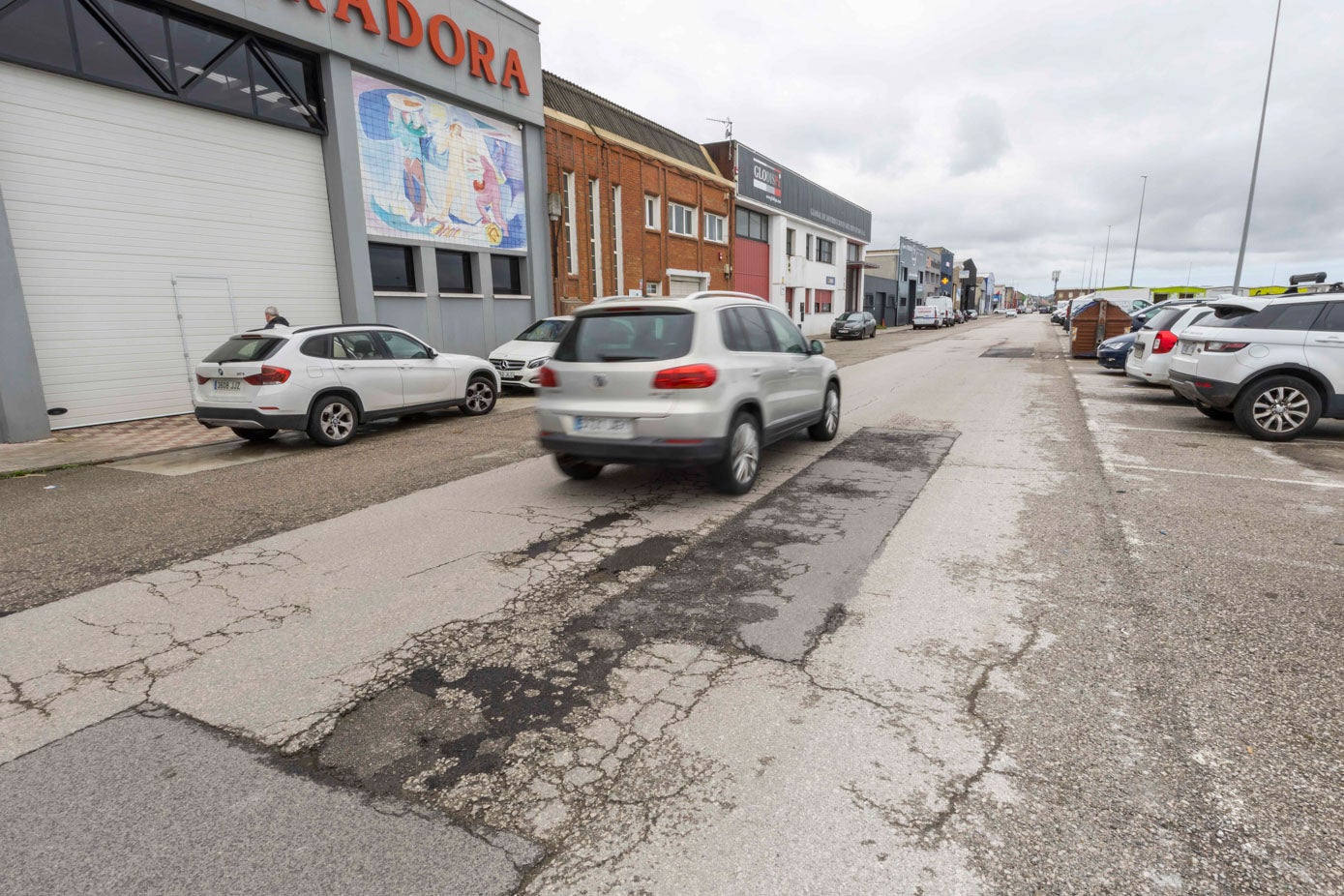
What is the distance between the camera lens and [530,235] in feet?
61.0

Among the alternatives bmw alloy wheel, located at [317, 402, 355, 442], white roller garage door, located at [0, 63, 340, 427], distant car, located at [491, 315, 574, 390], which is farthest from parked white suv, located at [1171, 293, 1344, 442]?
white roller garage door, located at [0, 63, 340, 427]

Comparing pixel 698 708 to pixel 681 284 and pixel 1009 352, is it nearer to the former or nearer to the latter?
pixel 681 284

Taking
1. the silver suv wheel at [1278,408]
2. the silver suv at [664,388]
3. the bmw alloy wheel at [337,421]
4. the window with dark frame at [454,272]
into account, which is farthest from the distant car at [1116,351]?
the bmw alloy wheel at [337,421]

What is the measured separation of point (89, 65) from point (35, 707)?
468 inches

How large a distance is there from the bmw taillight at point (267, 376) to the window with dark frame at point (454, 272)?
8.28 m

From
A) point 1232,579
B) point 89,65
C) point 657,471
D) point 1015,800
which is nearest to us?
point 1015,800

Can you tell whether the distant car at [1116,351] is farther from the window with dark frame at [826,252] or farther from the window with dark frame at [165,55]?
the window with dark frame at [826,252]

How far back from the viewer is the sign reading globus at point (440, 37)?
13602 millimetres

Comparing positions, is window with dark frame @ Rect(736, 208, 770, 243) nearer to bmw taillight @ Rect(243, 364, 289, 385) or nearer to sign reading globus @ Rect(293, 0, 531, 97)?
sign reading globus @ Rect(293, 0, 531, 97)

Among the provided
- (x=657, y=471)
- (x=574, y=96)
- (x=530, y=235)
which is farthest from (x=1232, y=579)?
(x=574, y=96)

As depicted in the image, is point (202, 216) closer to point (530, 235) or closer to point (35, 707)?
point (530, 235)

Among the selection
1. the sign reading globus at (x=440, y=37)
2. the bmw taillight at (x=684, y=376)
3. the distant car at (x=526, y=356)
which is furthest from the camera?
the distant car at (x=526, y=356)

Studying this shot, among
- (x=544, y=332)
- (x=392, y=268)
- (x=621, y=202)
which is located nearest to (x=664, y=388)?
(x=544, y=332)

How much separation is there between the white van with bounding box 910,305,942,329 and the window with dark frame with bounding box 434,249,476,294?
43.7 metres
